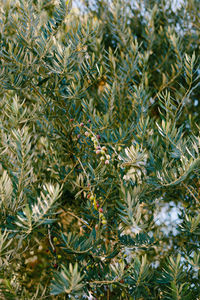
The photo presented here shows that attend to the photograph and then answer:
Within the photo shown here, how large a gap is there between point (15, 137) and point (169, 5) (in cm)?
239

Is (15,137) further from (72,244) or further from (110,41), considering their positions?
(110,41)

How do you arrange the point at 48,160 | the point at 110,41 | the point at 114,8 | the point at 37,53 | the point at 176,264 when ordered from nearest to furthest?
1. the point at 176,264
2. the point at 37,53
3. the point at 48,160
4. the point at 114,8
5. the point at 110,41

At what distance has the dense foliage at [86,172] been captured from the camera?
5.05 feet

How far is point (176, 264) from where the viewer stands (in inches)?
57.9

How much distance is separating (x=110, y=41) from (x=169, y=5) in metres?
0.67

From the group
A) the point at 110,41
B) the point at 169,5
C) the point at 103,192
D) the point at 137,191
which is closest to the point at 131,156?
the point at 137,191

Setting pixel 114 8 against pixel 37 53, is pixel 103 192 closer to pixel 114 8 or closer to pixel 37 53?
pixel 37 53

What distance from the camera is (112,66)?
88.8 inches

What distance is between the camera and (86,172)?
81.5 inches

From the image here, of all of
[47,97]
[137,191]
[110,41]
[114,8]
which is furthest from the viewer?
[110,41]

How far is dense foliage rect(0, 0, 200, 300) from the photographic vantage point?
5.05 feet

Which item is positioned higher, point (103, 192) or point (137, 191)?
point (137, 191)

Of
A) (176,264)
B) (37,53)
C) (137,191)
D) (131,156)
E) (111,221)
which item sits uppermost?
(37,53)

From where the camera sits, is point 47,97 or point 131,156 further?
point 47,97
